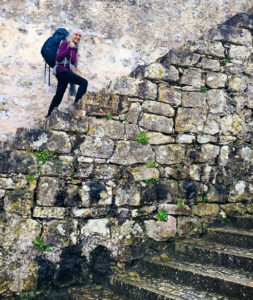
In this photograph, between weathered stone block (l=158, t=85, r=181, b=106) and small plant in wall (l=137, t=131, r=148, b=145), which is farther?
weathered stone block (l=158, t=85, r=181, b=106)

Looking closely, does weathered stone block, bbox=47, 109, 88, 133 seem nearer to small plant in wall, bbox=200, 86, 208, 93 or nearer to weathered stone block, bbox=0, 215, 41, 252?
weathered stone block, bbox=0, 215, 41, 252

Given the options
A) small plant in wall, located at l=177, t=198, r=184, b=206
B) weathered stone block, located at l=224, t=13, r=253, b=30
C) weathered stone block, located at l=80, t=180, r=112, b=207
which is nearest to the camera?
weathered stone block, located at l=80, t=180, r=112, b=207

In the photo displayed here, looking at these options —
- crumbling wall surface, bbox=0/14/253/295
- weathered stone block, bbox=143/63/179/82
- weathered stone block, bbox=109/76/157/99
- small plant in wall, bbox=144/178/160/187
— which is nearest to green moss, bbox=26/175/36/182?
crumbling wall surface, bbox=0/14/253/295

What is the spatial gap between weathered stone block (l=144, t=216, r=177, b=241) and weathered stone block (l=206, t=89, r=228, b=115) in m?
1.48

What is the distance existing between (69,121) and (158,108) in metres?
1.08

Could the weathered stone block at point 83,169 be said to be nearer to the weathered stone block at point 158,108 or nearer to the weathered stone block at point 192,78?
the weathered stone block at point 158,108

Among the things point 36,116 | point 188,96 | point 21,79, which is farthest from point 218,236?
point 21,79

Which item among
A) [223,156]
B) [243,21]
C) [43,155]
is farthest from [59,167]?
[243,21]

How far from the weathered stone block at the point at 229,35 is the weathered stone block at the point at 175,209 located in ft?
7.24

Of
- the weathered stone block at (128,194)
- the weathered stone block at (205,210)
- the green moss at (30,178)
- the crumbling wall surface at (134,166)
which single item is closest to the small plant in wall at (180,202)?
the crumbling wall surface at (134,166)

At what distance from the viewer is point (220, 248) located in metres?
3.37

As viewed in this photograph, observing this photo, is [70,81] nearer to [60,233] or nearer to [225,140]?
[60,233]

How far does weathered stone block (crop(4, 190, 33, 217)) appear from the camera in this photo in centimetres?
330

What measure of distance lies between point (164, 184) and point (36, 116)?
6.28 ft
